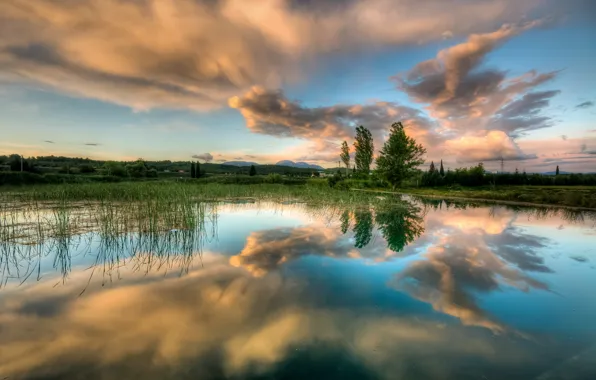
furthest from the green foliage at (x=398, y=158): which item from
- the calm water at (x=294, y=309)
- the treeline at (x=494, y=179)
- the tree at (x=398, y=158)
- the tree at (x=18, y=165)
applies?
the tree at (x=18, y=165)

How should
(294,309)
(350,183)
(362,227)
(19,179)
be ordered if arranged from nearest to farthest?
1. (294,309)
2. (362,227)
3. (19,179)
4. (350,183)

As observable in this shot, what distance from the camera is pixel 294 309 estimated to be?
488cm

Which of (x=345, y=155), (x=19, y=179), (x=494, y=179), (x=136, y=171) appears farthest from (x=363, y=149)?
(x=19, y=179)

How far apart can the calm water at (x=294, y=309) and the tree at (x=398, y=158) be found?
26894 mm

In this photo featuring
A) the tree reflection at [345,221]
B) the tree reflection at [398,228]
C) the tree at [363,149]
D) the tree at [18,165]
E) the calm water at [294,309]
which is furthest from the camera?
the tree at [363,149]

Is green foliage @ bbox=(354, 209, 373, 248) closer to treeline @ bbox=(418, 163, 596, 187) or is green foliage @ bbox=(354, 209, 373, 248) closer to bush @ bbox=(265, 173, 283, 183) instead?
bush @ bbox=(265, 173, 283, 183)

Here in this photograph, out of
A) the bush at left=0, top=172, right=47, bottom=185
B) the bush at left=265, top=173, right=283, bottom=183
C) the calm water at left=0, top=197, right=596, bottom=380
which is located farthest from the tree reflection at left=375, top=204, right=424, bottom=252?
the bush at left=265, top=173, right=283, bottom=183

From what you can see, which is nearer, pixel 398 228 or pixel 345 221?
pixel 398 228

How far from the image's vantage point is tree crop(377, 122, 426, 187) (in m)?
36.0

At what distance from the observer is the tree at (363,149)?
5512cm

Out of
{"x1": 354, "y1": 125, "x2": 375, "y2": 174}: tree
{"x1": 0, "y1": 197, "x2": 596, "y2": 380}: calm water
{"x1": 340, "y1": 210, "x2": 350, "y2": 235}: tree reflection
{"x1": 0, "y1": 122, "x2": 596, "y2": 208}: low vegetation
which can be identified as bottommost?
{"x1": 0, "y1": 197, "x2": 596, "y2": 380}: calm water

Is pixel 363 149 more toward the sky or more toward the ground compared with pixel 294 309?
more toward the sky

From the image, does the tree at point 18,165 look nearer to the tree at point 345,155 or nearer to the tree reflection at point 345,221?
the tree reflection at point 345,221

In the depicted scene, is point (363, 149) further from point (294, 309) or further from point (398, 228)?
point (294, 309)
